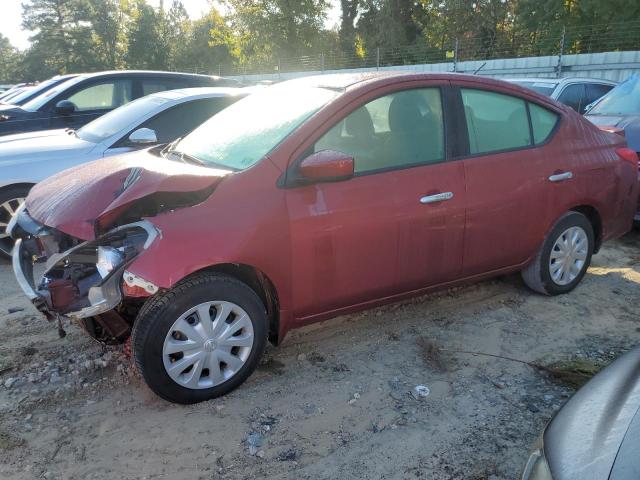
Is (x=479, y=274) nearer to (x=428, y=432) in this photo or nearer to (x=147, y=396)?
(x=428, y=432)

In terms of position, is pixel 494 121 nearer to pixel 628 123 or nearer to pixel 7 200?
pixel 628 123

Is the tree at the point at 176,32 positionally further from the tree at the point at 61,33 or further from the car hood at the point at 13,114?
the car hood at the point at 13,114

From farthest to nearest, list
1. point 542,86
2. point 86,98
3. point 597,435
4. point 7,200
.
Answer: point 542,86, point 86,98, point 7,200, point 597,435

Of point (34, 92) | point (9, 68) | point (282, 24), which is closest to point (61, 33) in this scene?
point (9, 68)

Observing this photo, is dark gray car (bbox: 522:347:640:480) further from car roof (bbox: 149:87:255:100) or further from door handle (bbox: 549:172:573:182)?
car roof (bbox: 149:87:255:100)

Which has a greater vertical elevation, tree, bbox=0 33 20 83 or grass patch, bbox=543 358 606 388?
tree, bbox=0 33 20 83

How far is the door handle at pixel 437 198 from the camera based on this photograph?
3421mm

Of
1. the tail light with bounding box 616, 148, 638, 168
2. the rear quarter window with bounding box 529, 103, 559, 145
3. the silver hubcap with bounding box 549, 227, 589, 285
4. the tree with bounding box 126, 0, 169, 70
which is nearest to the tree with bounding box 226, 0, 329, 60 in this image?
the tree with bounding box 126, 0, 169, 70

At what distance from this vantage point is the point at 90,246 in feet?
9.25

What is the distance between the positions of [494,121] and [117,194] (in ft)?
8.42

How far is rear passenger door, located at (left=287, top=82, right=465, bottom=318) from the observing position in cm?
311

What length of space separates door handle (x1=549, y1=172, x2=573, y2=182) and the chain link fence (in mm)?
13194

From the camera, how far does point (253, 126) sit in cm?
350

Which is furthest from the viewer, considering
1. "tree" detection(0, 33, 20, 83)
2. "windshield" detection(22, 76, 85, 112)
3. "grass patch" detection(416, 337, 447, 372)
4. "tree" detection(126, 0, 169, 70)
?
"tree" detection(0, 33, 20, 83)
